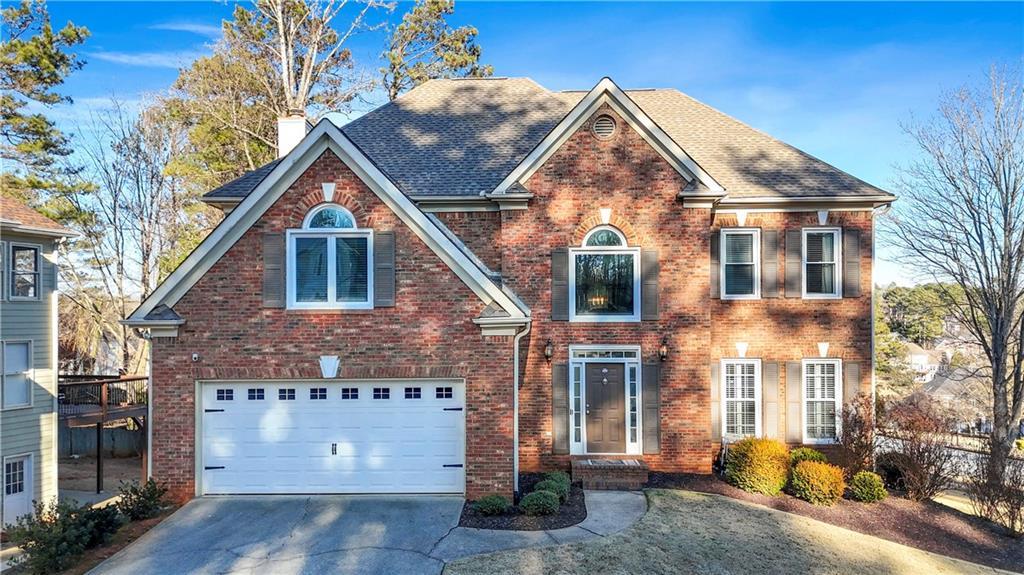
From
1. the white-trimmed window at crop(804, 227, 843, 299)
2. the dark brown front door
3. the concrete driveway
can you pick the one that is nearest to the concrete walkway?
the concrete driveway

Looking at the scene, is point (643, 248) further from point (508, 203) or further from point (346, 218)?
point (346, 218)

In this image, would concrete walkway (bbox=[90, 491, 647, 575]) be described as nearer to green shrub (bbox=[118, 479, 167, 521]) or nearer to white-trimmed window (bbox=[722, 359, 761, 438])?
green shrub (bbox=[118, 479, 167, 521])

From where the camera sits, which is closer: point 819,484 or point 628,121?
point 819,484

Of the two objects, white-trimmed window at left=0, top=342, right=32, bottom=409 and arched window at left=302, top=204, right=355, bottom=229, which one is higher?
arched window at left=302, top=204, right=355, bottom=229

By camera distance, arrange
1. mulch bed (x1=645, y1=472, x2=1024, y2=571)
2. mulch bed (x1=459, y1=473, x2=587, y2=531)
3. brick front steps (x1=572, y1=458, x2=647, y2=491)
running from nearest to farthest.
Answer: mulch bed (x1=459, y1=473, x2=587, y2=531) < mulch bed (x1=645, y1=472, x2=1024, y2=571) < brick front steps (x1=572, y1=458, x2=647, y2=491)

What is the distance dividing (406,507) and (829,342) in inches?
397

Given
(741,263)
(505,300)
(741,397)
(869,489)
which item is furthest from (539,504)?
(741,263)

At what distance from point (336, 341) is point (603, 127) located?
23.0ft

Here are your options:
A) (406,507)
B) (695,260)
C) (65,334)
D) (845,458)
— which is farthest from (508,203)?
(65,334)

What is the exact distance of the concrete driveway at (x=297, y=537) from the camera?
699 cm

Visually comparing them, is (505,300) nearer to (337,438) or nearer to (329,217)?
(329,217)

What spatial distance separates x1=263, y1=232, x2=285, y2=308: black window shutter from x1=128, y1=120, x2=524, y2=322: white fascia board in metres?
0.45

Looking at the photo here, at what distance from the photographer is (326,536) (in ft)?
25.6

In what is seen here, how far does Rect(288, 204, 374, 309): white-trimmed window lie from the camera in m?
9.37
